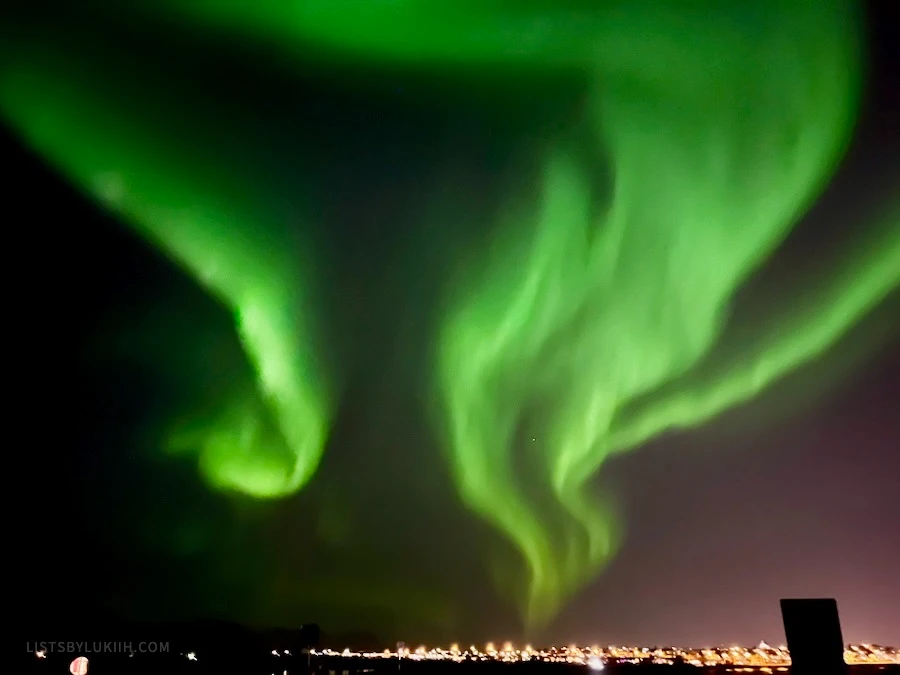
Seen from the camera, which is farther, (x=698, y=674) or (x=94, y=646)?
(x=698, y=674)

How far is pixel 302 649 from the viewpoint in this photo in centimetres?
1158

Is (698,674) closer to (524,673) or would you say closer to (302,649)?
(524,673)

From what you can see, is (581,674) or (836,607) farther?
(581,674)

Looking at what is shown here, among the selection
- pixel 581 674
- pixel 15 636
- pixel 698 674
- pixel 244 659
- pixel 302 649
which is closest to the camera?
pixel 302 649

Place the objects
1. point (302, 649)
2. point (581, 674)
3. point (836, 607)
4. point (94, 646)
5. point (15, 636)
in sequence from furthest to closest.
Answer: point (581, 674)
point (15, 636)
point (94, 646)
point (302, 649)
point (836, 607)

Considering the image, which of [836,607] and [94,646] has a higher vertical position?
[94,646]

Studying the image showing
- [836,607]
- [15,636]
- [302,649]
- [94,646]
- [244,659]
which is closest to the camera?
[836,607]

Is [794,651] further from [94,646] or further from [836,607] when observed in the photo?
[94,646]

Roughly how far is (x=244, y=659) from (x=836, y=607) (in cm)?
3072

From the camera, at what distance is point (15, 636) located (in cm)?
2348

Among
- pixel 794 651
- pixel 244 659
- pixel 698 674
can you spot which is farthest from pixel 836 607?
pixel 698 674

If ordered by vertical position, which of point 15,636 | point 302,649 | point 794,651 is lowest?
point 794,651

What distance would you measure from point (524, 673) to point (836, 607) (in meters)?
76.8

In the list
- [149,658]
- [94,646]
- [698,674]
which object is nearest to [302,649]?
[94,646]
